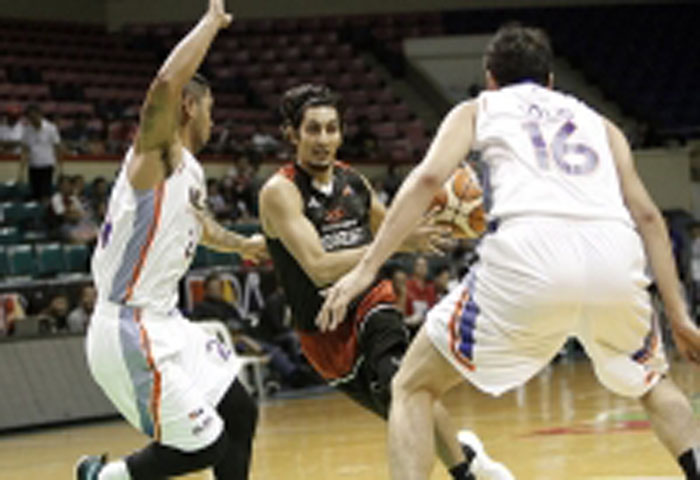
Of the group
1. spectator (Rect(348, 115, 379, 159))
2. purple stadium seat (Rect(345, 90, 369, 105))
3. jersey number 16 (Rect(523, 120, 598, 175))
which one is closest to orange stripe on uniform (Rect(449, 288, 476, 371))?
jersey number 16 (Rect(523, 120, 598, 175))

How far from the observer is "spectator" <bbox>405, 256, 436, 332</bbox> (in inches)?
576

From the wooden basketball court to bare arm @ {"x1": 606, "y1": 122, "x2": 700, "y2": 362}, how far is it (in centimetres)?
233

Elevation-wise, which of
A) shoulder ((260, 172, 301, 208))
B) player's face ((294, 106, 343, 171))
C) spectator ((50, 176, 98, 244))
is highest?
player's face ((294, 106, 343, 171))

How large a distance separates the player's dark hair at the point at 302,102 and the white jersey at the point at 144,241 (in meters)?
1.03

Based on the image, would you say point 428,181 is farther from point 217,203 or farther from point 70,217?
point 217,203

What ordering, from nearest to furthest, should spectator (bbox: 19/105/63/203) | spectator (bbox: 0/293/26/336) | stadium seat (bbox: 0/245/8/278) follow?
spectator (bbox: 0/293/26/336) < stadium seat (bbox: 0/245/8/278) < spectator (bbox: 19/105/63/203)

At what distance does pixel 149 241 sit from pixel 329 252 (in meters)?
1.03

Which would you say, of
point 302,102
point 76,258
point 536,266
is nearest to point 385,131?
point 76,258

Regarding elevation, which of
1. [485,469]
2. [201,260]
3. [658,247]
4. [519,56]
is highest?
[519,56]

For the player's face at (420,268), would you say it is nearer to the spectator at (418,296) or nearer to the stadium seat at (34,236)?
the spectator at (418,296)

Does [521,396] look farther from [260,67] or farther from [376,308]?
[260,67]

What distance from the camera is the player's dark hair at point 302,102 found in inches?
226

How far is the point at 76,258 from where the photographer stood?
14.5 metres

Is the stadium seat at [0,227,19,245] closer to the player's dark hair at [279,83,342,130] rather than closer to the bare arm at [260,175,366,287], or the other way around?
the player's dark hair at [279,83,342,130]
